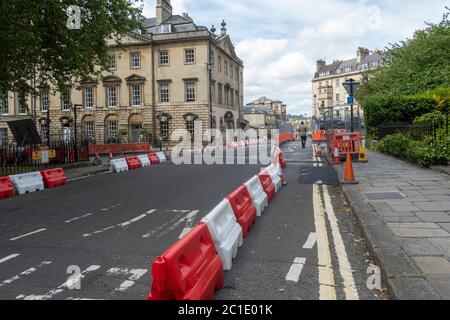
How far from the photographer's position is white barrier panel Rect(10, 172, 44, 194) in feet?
37.8

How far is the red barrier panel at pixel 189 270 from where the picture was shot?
3236 mm

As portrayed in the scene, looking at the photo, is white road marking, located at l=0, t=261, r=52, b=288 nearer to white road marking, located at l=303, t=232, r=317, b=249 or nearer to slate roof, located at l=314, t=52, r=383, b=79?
white road marking, located at l=303, t=232, r=317, b=249

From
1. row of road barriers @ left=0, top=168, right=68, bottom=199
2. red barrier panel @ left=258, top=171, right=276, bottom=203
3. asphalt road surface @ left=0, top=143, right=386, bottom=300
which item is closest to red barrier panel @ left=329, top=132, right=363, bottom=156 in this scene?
asphalt road surface @ left=0, top=143, right=386, bottom=300

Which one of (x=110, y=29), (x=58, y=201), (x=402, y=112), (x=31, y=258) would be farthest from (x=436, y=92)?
(x=31, y=258)

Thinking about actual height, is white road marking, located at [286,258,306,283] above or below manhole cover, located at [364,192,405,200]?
below

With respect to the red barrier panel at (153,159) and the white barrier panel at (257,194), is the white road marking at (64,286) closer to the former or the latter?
the white barrier panel at (257,194)

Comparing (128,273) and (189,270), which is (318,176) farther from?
(189,270)

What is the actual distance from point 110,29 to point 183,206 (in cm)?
1038

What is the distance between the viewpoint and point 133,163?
19391 mm

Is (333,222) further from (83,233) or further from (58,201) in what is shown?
(58,201)

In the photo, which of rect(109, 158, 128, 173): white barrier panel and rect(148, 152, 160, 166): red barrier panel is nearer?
rect(109, 158, 128, 173): white barrier panel

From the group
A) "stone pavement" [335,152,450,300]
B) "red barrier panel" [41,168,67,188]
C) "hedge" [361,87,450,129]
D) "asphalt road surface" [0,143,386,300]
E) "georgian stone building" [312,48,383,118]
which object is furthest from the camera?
"georgian stone building" [312,48,383,118]

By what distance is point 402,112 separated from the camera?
23531mm

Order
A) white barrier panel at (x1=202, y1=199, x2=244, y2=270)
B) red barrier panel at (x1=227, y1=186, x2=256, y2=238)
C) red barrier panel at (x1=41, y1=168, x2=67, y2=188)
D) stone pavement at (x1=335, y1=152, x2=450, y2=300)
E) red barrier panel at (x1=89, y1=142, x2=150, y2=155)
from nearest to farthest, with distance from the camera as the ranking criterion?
stone pavement at (x1=335, y1=152, x2=450, y2=300)
white barrier panel at (x1=202, y1=199, x2=244, y2=270)
red barrier panel at (x1=227, y1=186, x2=256, y2=238)
red barrier panel at (x1=41, y1=168, x2=67, y2=188)
red barrier panel at (x1=89, y1=142, x2=150, y2=155)
